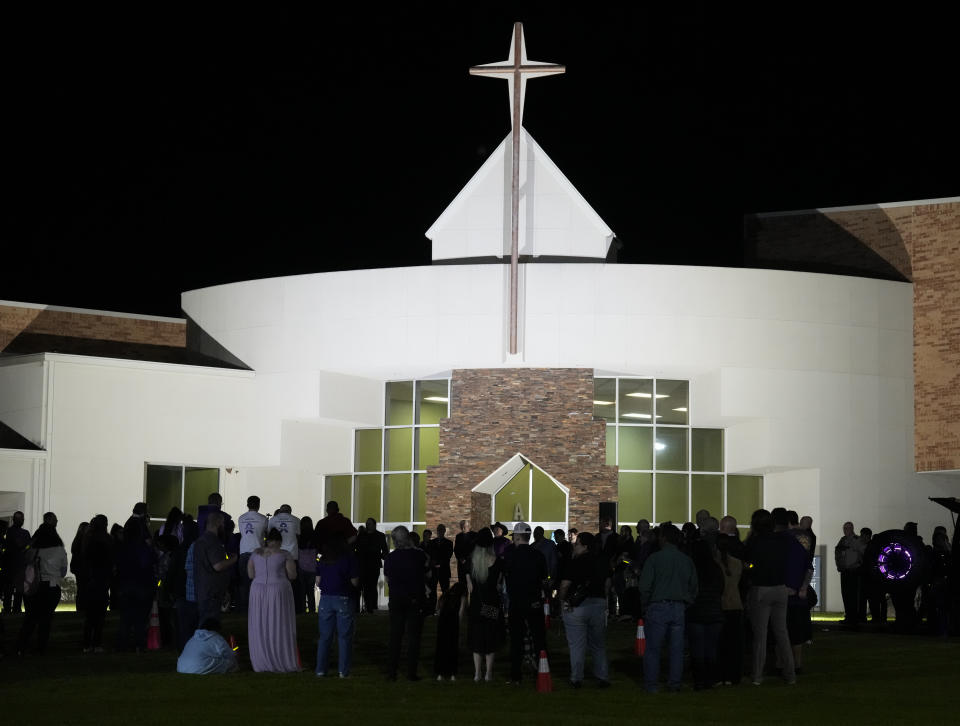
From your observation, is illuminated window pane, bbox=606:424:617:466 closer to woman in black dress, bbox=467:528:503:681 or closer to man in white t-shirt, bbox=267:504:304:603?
man in white t-shirt, bbox=267:504:304:603

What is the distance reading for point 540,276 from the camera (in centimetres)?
3191

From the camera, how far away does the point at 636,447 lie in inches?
1300

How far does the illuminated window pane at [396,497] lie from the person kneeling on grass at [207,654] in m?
17.2

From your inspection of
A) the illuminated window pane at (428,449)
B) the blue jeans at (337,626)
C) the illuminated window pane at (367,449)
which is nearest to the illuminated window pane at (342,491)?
the illuminated window pane at (367,449)

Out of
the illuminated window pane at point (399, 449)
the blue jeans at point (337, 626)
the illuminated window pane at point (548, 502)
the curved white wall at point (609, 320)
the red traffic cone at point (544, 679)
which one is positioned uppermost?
the curved white wall at point (609, 320)

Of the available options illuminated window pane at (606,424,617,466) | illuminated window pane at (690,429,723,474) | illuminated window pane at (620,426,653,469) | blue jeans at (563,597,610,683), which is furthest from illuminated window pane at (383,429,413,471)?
blue jeans at (563,597,610,683)

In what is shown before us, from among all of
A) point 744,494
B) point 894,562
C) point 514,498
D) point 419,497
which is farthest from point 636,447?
point 894,562

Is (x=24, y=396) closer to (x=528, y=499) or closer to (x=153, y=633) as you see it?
(x=528, y=499)

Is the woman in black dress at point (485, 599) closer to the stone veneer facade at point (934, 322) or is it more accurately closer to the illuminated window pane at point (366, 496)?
the illuminated window pane at point (366, 496)

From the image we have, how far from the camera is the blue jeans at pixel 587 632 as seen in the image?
49.9 ft

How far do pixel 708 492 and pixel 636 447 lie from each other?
6.50 feet

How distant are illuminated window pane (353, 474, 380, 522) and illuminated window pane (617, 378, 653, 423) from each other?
6.01 metres

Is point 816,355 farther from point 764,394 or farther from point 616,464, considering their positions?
point 616,464

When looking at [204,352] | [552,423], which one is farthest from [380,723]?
[204,352]
